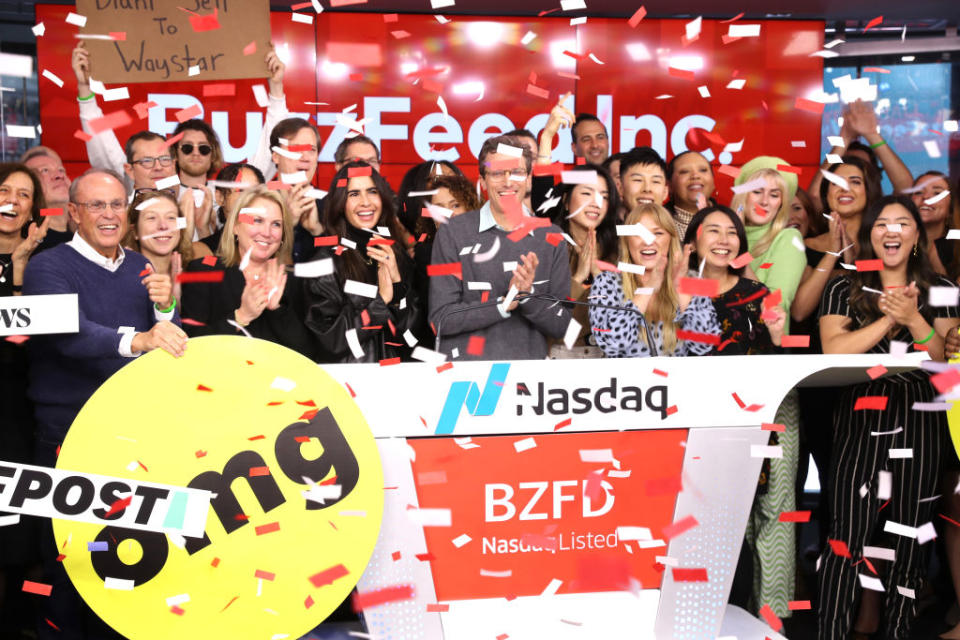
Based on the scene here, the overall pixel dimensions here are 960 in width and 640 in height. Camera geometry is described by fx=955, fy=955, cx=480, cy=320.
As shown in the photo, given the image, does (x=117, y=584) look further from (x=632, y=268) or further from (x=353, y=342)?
(x=632, y=268)

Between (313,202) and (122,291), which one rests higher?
(313,202)

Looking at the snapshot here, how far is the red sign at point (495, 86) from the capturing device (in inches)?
221

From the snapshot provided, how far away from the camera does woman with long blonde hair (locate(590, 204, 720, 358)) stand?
3131 millimetres

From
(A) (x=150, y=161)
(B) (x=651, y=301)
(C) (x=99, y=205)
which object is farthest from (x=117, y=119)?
(B) (x=651, y=301)

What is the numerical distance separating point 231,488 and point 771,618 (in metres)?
1.86

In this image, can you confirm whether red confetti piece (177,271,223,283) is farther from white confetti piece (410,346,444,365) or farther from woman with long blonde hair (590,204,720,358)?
woman with long blonde hair (590,204,720,358)

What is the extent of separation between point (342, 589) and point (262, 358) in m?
0.67

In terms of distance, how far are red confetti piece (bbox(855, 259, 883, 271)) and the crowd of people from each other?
0.02 meters

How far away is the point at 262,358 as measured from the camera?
261cm

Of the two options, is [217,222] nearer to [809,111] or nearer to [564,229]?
[564,229]

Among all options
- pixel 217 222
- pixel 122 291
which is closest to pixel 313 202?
pixel 217 222

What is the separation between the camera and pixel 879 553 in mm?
3295

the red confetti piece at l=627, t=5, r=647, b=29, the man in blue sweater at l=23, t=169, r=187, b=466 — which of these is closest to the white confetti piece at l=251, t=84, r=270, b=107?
the red confetti piece at l=627, t=5, r=647, b=29

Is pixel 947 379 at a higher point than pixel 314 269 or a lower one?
lower
